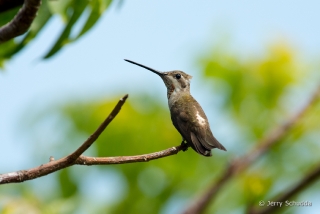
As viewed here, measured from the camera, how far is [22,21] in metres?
3.38

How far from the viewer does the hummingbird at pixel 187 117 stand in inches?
185

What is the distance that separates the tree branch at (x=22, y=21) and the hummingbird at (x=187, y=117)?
1568 mm

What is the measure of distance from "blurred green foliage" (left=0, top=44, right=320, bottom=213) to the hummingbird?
80.2 inches

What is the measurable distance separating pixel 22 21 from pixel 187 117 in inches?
91.2

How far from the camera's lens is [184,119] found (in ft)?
17.3

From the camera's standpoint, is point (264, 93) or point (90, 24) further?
point (264, 93)

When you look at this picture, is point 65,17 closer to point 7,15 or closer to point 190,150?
point 7,15

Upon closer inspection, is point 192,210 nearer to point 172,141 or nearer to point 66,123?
point 172,141

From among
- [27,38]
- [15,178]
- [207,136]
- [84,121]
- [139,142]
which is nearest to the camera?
[15,178]

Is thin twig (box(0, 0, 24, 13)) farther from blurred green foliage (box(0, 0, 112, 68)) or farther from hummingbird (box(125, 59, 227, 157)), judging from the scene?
hummingbird (box(125, 59, 227, 157))

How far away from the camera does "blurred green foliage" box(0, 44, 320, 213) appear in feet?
27.2

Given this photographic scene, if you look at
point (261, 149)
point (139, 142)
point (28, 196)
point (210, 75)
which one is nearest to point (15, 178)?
point (261, 149)

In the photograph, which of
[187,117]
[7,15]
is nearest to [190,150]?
[187,117]

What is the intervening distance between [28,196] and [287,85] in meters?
4.59
